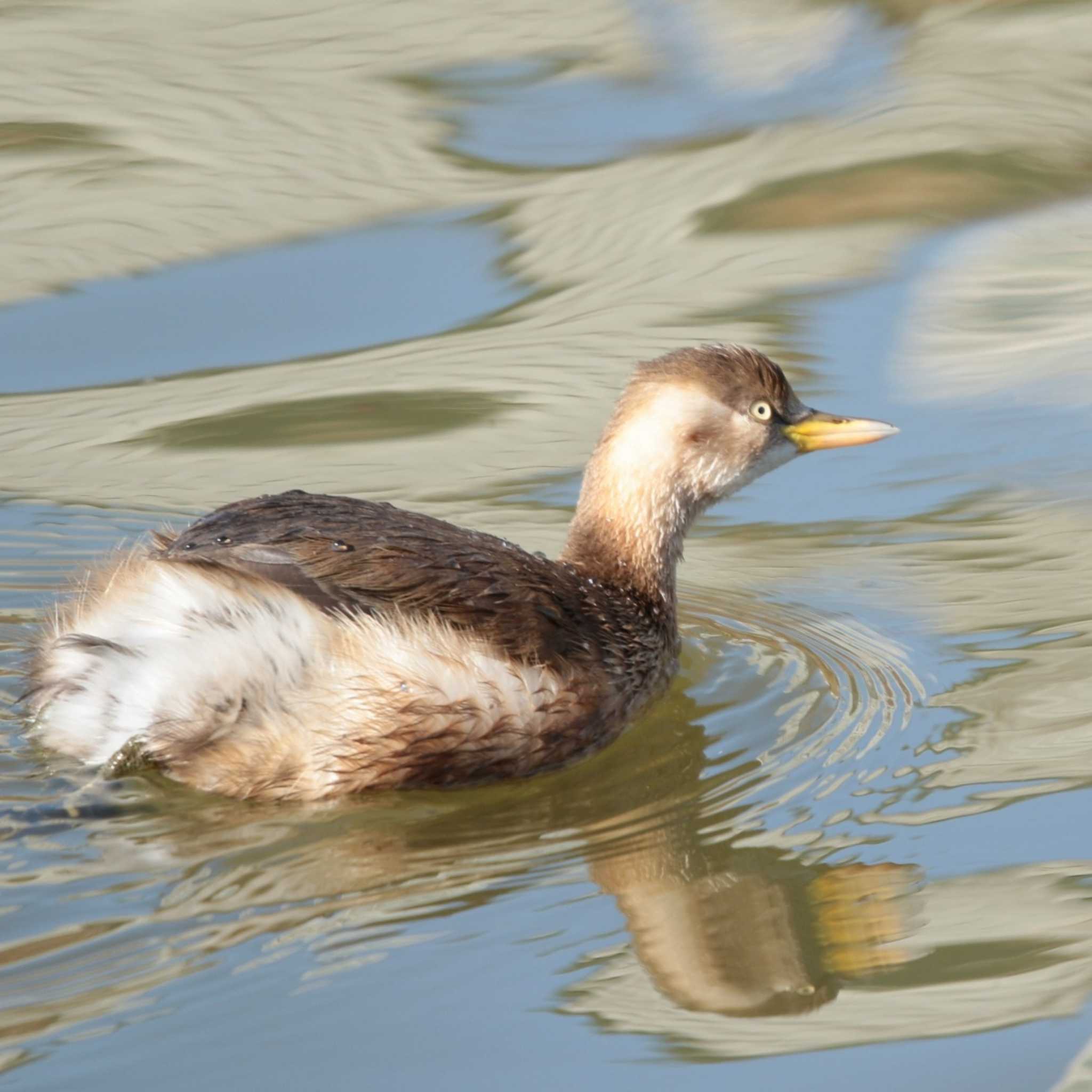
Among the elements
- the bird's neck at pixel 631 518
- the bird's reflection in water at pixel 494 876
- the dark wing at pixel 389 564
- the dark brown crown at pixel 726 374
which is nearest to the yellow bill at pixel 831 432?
the dark brown crown at pixel 726 374

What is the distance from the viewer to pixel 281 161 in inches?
334

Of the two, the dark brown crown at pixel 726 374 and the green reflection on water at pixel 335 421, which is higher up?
the dark brown crown at pixel 726 374

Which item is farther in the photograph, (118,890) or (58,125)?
(58,125)

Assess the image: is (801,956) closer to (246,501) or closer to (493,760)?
(493,760)

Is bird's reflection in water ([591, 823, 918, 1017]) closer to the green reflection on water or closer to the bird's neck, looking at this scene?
the bird's neck

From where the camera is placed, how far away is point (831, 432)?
227 inches

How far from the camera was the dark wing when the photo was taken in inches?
182

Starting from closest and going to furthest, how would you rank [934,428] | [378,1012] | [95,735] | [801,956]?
1. [378,1012]
2. [801,956]
3. [95,735]
4. [934,428]

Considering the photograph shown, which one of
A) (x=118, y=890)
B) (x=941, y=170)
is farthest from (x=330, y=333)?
(x=118, y=890)

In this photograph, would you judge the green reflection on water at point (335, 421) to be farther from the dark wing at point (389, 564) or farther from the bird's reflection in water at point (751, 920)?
the bird's reflection in water at point (751, 920)

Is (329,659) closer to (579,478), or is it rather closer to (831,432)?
(831,432)

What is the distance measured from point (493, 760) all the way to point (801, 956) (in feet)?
3.30

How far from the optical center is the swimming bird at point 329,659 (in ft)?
14.7

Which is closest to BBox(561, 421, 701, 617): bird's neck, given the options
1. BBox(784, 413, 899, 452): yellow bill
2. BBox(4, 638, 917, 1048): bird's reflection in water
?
BBox(784, 413, 899, 452): yellow bill
